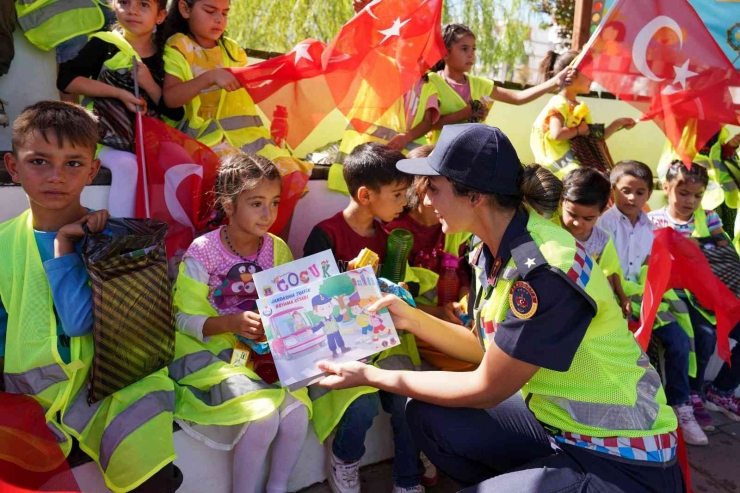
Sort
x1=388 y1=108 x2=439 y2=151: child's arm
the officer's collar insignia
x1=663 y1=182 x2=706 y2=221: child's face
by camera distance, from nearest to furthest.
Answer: the officer's collar insignia, x1=388 y1=108 x2=439 y2=151: child's arm, x1=663 y1=182 x2=706 y2=221: child's face

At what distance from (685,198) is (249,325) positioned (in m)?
3.18

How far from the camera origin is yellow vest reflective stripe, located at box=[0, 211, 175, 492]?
6.10ft

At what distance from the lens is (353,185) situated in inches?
114

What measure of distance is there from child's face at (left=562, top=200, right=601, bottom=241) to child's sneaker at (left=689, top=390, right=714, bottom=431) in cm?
129

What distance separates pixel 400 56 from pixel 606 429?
2.18 m

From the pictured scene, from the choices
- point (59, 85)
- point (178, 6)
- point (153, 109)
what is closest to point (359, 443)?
point (153, 109)

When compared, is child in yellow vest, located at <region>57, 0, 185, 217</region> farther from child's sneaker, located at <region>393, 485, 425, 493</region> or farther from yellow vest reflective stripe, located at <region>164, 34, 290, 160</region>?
child's sneaker, located at <region>393, 485, 425, 493</region>

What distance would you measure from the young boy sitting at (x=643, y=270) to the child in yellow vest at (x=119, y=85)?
2751 mm

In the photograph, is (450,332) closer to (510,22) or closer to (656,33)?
(656,33)

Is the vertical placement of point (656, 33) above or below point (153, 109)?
above

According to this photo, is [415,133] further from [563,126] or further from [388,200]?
[563,126]

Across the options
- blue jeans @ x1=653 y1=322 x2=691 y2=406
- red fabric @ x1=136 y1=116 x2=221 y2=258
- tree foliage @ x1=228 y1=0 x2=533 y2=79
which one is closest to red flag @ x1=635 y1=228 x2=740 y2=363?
blue jeans @ x1=653 y1=322 x2=691 y2=406

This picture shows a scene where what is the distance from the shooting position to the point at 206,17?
3.19 m

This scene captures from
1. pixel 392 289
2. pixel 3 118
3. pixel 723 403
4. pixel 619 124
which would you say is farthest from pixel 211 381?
pixel 619 124
